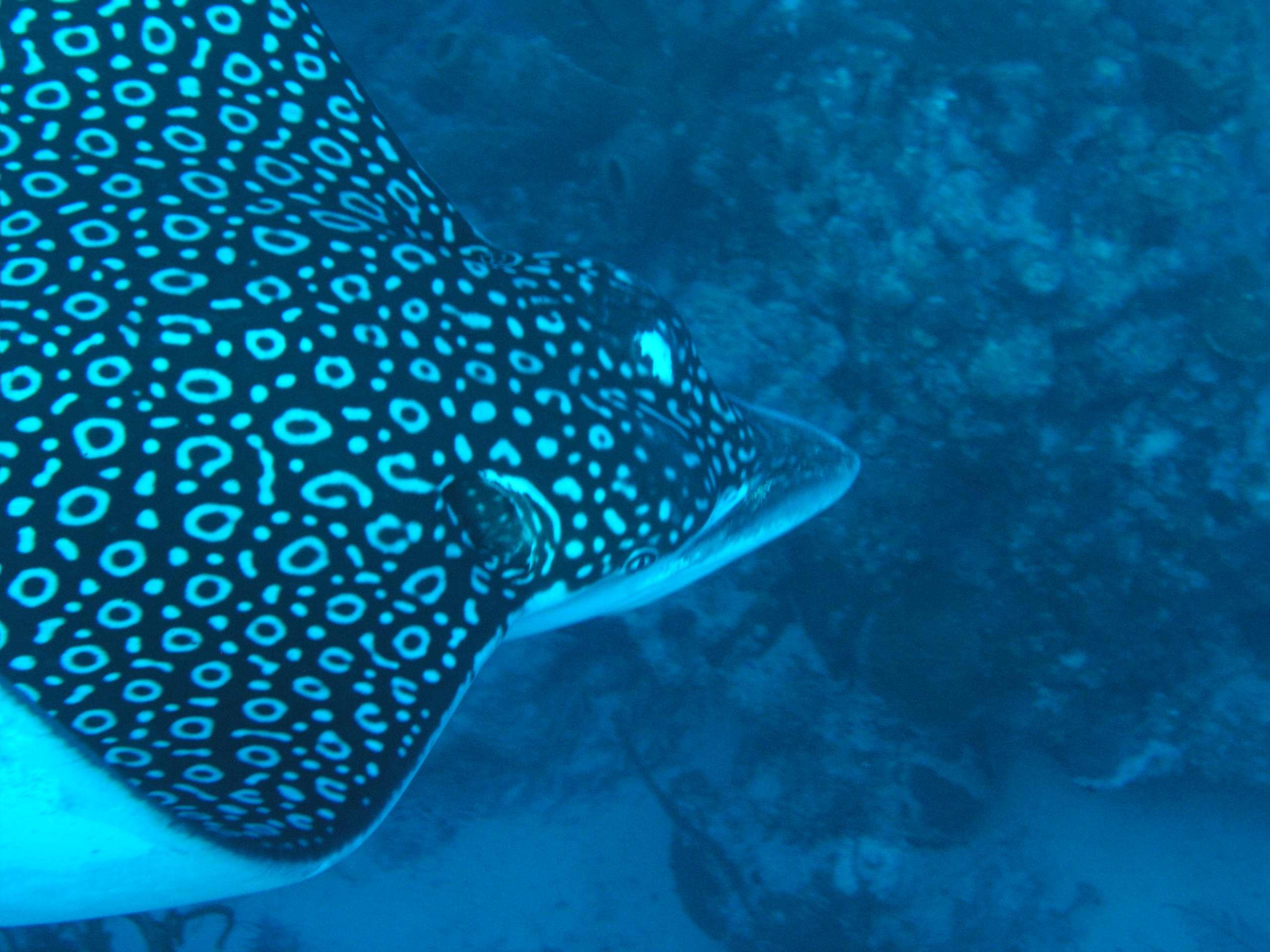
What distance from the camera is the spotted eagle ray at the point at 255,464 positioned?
6.73ft

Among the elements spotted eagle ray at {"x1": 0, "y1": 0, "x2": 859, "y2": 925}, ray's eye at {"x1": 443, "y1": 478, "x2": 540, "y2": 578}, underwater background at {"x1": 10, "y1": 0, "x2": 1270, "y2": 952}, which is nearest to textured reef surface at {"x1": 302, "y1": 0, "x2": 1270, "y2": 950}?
underwater background at {"x1": 10, "y1": 0, "x2": 1270, "y2": 952}

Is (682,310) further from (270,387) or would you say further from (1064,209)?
(270,387)

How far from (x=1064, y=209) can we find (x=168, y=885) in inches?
272

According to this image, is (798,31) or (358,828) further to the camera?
(798,31)

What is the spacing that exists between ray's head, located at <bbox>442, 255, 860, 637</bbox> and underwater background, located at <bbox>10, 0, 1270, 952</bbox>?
3109 millimetres

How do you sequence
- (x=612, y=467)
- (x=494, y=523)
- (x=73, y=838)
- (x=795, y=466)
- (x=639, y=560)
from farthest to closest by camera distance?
(x=795, y=466), (x=639, y=560), (x=612, y=467), (x=494, y=523), (x=73, y=838)

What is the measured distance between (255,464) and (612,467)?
1088 mm

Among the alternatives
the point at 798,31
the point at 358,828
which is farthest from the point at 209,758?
the point at 798,31

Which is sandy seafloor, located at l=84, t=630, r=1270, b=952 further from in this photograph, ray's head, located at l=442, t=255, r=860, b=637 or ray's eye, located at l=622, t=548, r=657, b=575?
ray's eye, located at l=622, t=548, r=657, b=575

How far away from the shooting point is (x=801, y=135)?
6.48m

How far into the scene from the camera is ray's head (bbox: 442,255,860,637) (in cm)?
258

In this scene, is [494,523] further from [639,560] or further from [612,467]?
[639,560]

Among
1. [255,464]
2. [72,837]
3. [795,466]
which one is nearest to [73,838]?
[72,837]

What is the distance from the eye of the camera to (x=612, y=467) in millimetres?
2703
